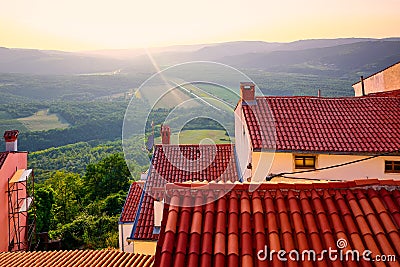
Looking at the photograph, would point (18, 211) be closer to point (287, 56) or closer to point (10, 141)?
point (10, 141)

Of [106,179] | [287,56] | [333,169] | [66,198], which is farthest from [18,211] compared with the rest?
[287,56]

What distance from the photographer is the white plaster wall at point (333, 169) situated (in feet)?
35.3

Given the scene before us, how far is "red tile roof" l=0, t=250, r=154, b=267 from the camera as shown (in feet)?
27.5

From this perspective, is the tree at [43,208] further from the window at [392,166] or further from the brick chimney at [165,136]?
the window at [392,166]

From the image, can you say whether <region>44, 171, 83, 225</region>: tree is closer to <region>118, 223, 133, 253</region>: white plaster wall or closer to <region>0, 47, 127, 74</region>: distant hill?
<region>118, 223, 133, 253</region>: white plaster wall

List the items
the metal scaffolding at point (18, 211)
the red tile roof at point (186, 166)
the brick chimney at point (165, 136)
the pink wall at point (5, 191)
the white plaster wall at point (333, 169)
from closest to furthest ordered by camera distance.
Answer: the white plaster wall at point (333, 169), the red tile roof at point (186, 166), the pink wall at point (5, 191), the brick chimney at point (165, 136), the metal scaffolding at point (18, 211)

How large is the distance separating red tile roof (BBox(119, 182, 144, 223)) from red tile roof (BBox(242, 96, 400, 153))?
6.73m

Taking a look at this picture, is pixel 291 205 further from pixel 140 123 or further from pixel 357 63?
pixel 357 63

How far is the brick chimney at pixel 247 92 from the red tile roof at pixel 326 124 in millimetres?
262

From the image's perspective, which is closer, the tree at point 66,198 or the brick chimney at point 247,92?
the brick chimney at point 247,92

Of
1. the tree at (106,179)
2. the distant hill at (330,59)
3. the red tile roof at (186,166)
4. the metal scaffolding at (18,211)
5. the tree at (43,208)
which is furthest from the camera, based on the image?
the distant hill at (330,59)

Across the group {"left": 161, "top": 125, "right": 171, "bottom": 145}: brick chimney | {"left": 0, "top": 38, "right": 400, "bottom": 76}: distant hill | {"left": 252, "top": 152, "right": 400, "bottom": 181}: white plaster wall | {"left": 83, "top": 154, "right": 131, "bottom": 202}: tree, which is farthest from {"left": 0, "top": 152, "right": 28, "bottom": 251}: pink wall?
{"left": 83, "top": 154, "right": 131, "bottom": 202}: tree

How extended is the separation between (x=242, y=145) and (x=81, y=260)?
21.6 ft

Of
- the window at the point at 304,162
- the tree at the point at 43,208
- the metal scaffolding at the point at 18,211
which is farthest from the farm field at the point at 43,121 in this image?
the window at the point at 304,162
